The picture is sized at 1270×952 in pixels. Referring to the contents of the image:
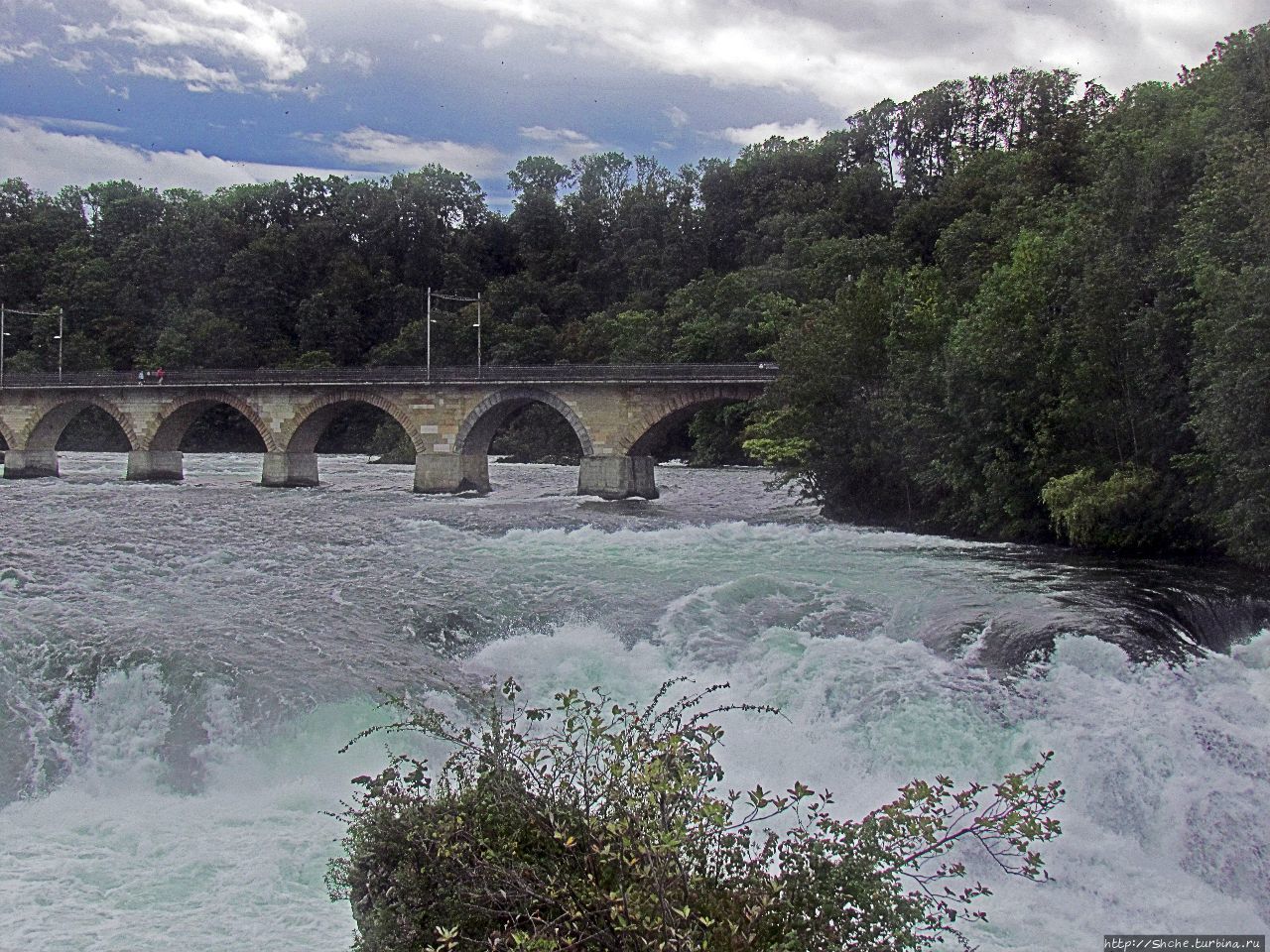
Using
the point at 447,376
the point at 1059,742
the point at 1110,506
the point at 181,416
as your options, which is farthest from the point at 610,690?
the point at 181,416

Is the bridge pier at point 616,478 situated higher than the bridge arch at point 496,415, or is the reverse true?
the bridge arch at point 496,415

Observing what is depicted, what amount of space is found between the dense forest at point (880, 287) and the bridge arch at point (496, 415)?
10.0 meters

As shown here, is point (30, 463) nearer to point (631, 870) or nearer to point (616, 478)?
point (616, 478)

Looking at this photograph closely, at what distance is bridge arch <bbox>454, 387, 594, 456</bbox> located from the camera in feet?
165

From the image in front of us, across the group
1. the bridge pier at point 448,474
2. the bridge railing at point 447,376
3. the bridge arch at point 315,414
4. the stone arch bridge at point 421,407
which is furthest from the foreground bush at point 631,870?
the bridge arch at point 315,414

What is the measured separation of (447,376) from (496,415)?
2.78m

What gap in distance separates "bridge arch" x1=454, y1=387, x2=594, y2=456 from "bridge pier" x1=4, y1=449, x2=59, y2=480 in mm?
26581

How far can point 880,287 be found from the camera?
40.8 m

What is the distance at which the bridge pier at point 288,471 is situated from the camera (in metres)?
55.6

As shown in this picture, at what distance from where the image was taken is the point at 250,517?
126 feet

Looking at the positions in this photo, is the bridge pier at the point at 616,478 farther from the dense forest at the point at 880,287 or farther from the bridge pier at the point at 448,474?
the dense forest at the point at 880,287

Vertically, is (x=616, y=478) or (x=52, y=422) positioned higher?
(x=52, y=422)

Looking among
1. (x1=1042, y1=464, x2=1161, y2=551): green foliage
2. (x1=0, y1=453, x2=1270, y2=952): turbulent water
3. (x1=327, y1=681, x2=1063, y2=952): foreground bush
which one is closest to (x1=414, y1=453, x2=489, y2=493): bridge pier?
(x1=0, y1=453, x2=1270, y2=952): turbulent water

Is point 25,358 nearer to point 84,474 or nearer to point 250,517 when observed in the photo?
point 84,474
